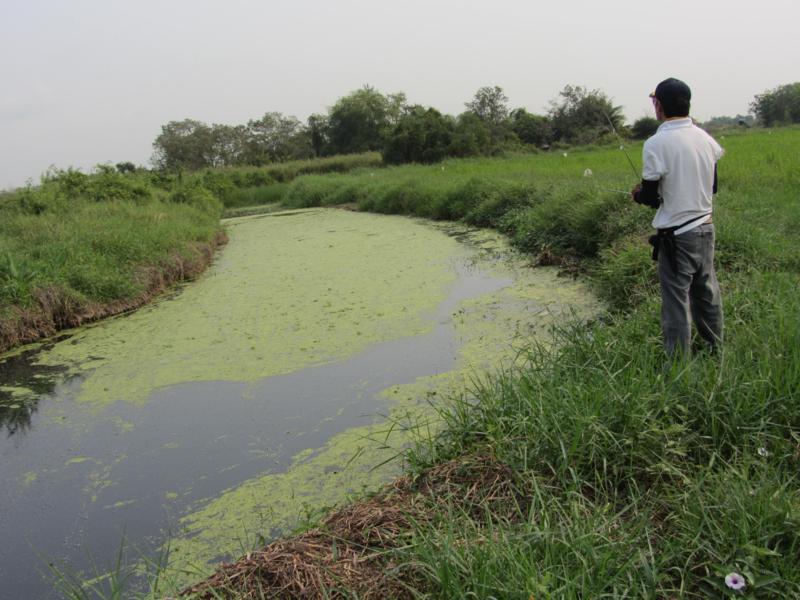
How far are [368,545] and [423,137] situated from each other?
19033mm

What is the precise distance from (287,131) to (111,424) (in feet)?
115

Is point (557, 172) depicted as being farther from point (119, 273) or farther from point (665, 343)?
point (665, 343)

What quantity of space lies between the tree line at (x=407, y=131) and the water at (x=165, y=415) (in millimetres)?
10541

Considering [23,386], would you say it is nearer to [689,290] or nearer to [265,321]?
[265,321]

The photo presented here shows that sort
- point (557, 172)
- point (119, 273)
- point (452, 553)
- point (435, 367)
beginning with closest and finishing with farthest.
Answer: point (452, 553) → point (435, 367) → point (119, 273) → point (557, 172)

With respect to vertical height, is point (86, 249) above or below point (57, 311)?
above

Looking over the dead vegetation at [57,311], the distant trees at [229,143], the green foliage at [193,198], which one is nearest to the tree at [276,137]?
the distant trees at [229,143]

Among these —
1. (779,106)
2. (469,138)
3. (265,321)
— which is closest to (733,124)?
(779,106)

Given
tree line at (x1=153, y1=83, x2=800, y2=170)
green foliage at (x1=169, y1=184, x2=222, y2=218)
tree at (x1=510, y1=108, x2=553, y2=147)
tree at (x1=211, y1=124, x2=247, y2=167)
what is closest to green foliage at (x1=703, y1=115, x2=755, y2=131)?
tree line at (x1=153, y1=83, x2=800, y2=170)

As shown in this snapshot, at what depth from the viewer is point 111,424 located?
3352 millimetres

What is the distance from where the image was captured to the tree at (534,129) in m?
23.5

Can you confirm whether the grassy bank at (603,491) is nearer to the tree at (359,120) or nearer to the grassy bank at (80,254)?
the grassy bank at (80,254)

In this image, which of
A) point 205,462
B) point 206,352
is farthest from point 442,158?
point 205,462

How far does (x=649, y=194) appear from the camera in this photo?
228cm
